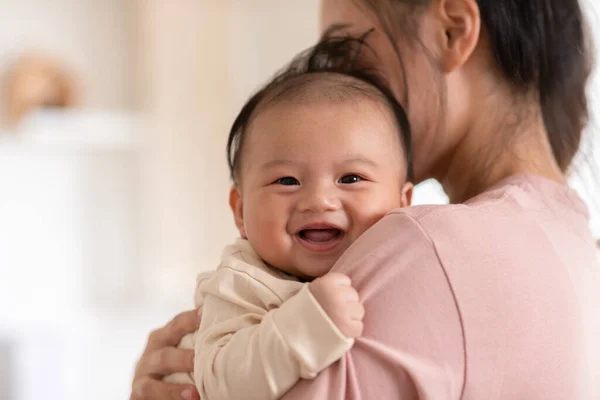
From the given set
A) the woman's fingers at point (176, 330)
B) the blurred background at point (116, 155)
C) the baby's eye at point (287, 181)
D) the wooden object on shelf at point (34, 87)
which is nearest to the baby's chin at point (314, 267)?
the baby's eye at point (287, 181)

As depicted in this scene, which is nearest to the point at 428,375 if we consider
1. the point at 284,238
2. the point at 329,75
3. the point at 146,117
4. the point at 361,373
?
the point at 361,373

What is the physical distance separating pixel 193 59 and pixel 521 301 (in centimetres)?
305

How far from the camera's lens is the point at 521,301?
0.83m

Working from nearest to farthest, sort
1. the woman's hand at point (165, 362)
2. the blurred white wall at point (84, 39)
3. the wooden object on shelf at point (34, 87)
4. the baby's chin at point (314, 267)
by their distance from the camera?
the baby's chin at point (314, 267) → the woman's hand at point (165, 362) → the wooden object on shelf at point (34, 87) → the blurred white wall at point (84, 39)

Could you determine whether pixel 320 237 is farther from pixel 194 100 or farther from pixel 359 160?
pixel 194 100

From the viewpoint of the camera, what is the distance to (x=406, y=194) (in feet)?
3.50

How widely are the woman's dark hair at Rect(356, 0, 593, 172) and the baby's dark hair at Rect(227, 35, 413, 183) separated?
3.0 inches

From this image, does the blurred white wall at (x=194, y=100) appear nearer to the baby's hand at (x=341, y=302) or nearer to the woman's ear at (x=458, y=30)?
the woman's ear at (x=458, y=30)

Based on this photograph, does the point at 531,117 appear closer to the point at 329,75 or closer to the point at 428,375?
the point at 329,75

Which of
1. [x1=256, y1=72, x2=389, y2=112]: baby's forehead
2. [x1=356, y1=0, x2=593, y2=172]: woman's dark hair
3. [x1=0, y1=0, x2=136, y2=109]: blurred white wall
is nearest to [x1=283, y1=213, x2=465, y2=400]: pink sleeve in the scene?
[x1=256, y1=72, x2=389, y2=112]: baby's forehead

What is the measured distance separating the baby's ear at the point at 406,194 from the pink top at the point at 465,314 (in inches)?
6.8

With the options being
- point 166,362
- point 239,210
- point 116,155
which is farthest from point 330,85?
point 116,155

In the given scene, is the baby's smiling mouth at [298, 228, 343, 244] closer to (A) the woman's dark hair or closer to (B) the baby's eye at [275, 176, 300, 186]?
(B) the baby's eye at [275, 176, 300, 186]

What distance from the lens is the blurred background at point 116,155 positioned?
350 cm
